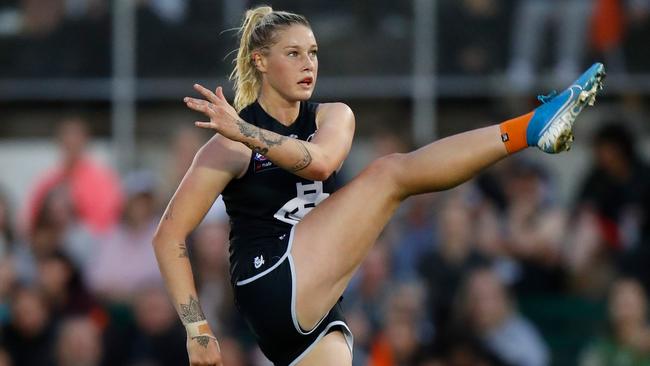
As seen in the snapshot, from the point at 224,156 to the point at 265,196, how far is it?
26cm

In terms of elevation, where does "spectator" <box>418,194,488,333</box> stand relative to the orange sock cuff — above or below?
below

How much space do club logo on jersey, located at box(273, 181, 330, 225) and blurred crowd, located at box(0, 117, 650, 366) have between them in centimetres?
289

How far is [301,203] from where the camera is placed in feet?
20.1

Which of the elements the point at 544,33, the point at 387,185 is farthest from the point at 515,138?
the point at 544,33

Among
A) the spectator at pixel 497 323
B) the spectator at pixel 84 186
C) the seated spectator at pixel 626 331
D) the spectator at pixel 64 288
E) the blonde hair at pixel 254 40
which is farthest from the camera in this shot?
the spectator at pixel 84 186

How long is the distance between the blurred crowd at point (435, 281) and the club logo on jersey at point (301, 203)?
2887 millimetres

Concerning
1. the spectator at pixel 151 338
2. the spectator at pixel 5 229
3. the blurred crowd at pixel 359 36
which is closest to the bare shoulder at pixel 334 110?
the spectator at pixel 151 338

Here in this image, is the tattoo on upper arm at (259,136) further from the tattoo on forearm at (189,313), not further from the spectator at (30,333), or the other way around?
the spectator at (30,333)

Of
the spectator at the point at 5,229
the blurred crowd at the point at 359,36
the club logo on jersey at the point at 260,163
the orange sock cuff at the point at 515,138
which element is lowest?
the spectator at the point at 5,229

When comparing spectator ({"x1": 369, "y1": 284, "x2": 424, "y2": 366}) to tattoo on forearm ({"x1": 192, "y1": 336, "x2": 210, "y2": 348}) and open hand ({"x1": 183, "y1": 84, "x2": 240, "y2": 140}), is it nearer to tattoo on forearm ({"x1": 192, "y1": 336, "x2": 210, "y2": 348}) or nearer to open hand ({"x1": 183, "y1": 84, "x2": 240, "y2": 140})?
tattoo on forearm ({"x1": 192, "y1": 336, "x2": 210, "y2": 348})

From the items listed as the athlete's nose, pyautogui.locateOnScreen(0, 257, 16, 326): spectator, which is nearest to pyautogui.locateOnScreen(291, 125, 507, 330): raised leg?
the athlete's nose

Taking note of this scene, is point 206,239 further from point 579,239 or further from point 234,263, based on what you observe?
point 234,263

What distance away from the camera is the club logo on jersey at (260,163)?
5953 millimetres

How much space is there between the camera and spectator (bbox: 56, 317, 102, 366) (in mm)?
9312
